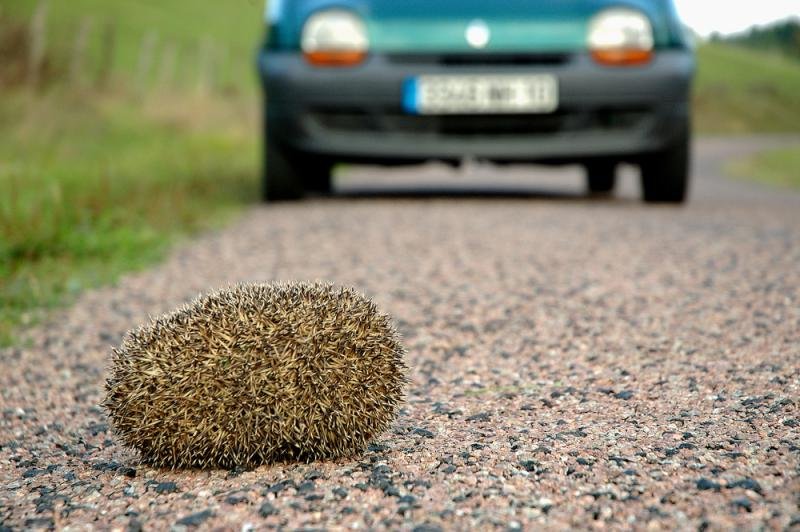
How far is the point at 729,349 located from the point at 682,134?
15.2 ft

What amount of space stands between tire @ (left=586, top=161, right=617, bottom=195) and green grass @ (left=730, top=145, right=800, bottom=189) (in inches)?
189

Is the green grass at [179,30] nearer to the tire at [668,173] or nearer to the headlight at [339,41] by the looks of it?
the headlight at [339,41]

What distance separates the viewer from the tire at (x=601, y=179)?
10820 millimetres

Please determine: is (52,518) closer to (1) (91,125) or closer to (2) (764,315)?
(2) (764,315)

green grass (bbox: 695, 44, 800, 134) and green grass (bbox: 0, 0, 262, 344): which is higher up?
green grass (bbox: 0, 0, 262, 344)

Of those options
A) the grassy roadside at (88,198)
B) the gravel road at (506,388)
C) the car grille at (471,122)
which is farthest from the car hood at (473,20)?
the grassy roadside at (88,198)

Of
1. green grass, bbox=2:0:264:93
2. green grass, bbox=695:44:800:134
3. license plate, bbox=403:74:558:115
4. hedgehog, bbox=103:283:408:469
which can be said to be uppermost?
license plate, bbox=403:74:558:115

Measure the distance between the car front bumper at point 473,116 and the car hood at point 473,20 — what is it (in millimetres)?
112

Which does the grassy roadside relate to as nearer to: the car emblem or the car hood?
the car hood

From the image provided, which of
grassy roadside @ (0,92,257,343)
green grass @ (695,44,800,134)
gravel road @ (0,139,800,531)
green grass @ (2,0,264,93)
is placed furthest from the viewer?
green grass @ (695,44,800,134)

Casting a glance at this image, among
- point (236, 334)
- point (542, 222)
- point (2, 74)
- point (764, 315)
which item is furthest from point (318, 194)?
point (2, 74)

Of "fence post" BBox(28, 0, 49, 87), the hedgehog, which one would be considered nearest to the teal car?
the hedgehog

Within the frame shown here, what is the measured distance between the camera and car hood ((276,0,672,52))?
7980 millimetres

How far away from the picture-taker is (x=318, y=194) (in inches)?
390
